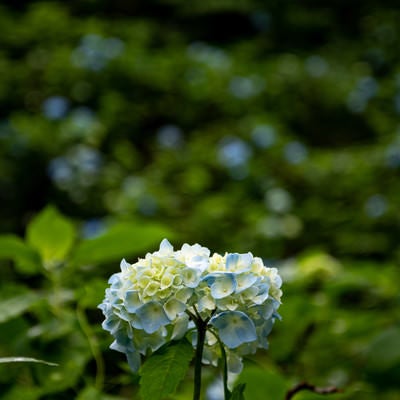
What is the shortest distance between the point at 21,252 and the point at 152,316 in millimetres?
508

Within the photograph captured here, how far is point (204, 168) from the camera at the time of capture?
4086mm

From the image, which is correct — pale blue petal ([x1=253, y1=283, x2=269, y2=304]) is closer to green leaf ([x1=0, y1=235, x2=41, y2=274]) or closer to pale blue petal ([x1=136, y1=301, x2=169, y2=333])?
pale blue petal ([x1=136, y1=301, x2=169, y2=333])

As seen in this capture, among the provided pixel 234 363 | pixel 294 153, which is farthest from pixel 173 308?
pixel 294 153

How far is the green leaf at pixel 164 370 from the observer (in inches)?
30.0

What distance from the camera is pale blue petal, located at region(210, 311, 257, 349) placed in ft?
2.37

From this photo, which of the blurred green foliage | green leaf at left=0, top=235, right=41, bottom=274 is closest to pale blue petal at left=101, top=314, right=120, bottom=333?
the blurred green foliage

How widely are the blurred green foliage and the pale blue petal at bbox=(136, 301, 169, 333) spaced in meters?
0.30

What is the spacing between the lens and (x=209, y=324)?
2.51 ft

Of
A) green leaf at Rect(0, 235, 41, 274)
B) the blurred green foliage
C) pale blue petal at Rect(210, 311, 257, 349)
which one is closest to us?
pale blue petal at Rect(210, 311, 257, 349)

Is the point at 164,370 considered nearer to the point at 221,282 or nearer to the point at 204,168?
the point at 221,282

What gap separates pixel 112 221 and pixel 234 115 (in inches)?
71.5

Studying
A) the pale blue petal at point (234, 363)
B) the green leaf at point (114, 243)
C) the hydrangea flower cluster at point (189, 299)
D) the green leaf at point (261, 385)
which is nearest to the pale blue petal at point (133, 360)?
the hydrangea flower cluster at point (189, 299)

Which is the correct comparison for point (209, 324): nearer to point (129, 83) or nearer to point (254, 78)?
point (129, 83)

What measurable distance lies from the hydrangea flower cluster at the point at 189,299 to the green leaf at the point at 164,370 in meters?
0.02
